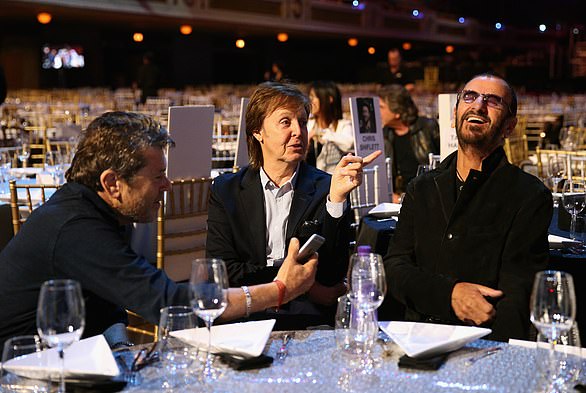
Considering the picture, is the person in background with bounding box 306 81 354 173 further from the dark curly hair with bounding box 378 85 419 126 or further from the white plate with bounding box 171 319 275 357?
the white plate with bounding box 171 319 275 357

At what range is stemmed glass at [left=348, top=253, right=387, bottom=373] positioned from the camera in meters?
2.12

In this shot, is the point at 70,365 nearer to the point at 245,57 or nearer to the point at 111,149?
the point at 111,149

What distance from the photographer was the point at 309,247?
8.63 ft

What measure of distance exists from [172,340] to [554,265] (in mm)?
2056

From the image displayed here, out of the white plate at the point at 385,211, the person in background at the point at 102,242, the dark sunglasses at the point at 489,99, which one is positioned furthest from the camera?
the white plate at the point at 385,211

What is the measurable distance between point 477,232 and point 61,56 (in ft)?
72.5

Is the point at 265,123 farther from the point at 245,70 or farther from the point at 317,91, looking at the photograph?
the point at 245,70

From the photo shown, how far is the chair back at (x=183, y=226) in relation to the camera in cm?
465

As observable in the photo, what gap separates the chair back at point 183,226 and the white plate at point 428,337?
250 cm

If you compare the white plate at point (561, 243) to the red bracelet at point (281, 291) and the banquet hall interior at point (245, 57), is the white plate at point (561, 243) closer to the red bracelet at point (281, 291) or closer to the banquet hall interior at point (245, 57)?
→ the red bracelet at point (281, 291)

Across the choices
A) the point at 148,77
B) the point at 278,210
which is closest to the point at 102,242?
the point at 278,210

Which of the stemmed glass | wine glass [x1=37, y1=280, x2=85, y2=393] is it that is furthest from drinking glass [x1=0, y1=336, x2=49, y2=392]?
the stemmed glass

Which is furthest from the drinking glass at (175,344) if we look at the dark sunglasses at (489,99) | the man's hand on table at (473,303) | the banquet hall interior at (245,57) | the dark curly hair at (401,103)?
the dark curly hair at (401,103)

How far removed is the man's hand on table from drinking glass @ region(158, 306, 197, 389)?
1.11 meters
